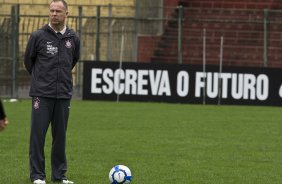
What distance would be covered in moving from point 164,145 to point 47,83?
530 centimetres

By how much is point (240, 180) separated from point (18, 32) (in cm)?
1832

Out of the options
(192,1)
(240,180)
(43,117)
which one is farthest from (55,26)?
(192,1)

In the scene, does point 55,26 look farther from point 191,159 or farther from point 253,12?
point 253,12

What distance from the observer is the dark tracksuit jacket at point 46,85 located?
1166cm

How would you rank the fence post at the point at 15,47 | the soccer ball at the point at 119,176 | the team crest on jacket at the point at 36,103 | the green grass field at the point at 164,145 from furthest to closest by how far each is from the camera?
the fence post at the point at 15,47, the green grass field at the point at 164,145, the team crest on jacket at the point at 36,103, the soccer ball at the point at 119,176

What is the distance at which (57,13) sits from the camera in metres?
11.4

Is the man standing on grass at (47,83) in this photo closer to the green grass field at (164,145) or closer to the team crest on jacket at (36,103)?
the team crest on jacket at (36,103)

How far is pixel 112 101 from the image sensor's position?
28.7 meters

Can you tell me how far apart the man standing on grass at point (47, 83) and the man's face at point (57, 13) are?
2.3 inches

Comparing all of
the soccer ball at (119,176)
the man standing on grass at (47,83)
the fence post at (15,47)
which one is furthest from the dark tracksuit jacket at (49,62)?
the fence post at (15,47)

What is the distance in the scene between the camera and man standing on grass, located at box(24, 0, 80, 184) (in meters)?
11.7

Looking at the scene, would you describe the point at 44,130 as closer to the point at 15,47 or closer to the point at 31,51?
the point at 31,51

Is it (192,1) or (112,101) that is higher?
(192,1)

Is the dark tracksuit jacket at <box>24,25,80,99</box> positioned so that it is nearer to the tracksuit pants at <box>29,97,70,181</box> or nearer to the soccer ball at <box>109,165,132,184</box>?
the tracksuit pants at <box>29,97,70,181</box>
